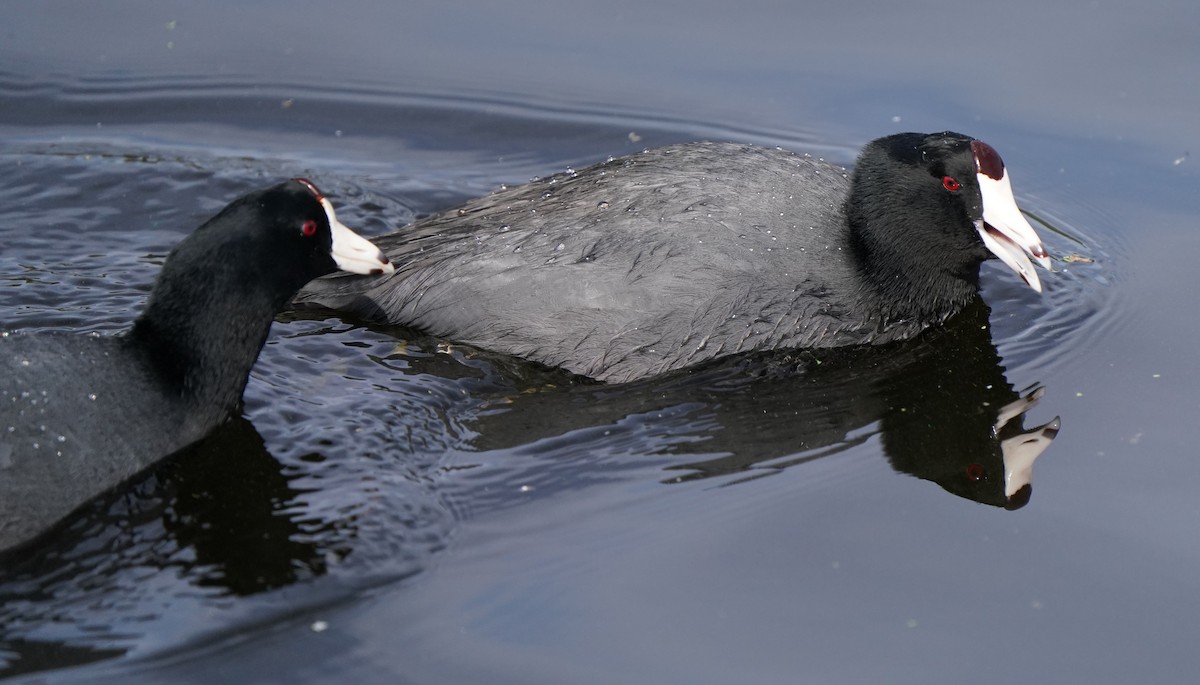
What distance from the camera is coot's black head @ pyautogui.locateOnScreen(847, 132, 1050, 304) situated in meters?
5.36

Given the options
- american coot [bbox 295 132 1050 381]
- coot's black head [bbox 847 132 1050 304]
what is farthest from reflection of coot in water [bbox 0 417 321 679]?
coot's black head [bbox 847 132 1050 304]

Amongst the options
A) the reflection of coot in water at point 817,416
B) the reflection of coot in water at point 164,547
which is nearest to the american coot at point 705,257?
the reflection of coot in water at point 817,416

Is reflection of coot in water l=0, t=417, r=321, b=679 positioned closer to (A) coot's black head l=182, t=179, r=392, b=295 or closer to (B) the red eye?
(A) coot's black head l=182, t=179, r=392, b=295

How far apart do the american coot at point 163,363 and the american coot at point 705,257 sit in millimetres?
606

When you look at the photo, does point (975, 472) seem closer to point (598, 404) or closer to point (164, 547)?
point (598, 404)

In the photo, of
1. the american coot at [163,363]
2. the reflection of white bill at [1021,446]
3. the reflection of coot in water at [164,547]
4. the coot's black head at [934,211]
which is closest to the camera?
the reflection of coot in water at [164,547]

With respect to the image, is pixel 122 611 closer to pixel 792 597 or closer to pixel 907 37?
pixel 792 597

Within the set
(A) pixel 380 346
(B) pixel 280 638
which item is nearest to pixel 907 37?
(A) pixel 380 346

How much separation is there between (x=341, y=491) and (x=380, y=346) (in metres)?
1.00

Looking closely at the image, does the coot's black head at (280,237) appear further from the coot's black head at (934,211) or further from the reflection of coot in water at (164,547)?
the coot's black head at (934,211)

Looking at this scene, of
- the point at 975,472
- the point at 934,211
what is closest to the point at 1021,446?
the point at 975,472

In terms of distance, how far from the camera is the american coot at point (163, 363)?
402 centimetres

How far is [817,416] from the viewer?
5051 millimetres

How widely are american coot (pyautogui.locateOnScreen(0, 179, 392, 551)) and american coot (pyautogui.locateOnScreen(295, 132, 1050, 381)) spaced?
23.9 inches
